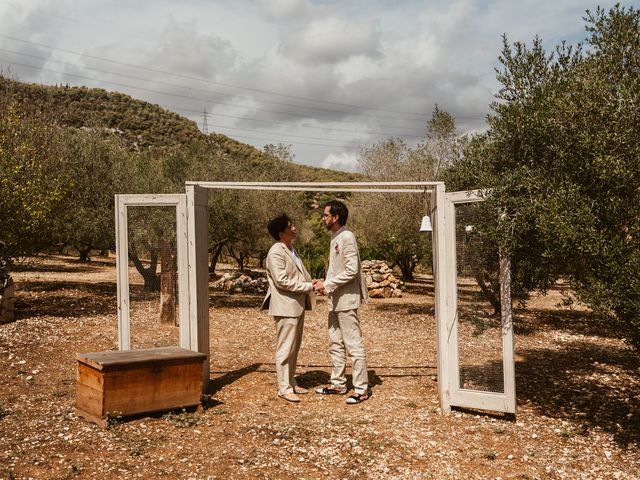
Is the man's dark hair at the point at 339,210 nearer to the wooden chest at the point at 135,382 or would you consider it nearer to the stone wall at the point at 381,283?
the wooden chest at the point at 135,382

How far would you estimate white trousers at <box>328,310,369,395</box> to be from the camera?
6.61m

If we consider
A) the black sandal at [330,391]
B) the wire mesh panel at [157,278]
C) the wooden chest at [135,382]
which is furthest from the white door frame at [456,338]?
the wire mesh panel at [157,278]

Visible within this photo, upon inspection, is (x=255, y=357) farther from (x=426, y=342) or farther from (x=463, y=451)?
(x=463, y=451)

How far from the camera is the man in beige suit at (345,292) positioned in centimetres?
653

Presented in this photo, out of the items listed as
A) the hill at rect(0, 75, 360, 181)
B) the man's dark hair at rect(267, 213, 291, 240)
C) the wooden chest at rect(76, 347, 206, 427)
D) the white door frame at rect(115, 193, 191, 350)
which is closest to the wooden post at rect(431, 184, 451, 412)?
the man's dark hair at rect(267, 213, 291, 240)

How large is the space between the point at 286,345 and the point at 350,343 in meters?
0.75

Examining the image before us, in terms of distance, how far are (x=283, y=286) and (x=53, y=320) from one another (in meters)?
7.06

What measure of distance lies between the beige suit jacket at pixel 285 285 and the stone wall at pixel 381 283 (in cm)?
1136

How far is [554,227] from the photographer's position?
4.86 metres

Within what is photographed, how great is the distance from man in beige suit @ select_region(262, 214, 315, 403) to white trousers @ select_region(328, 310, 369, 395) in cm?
43

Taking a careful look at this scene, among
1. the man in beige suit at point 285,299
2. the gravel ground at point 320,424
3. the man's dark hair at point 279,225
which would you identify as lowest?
the gravel ground at point 320,424

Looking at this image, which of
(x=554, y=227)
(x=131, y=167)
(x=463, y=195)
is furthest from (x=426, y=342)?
(x=131, y=167)

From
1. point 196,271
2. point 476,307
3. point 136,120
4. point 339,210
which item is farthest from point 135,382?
point 136,120

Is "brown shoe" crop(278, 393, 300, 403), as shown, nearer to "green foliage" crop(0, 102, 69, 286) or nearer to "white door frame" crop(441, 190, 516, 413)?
"white door frame" crop(441, 190, 516, 413)
